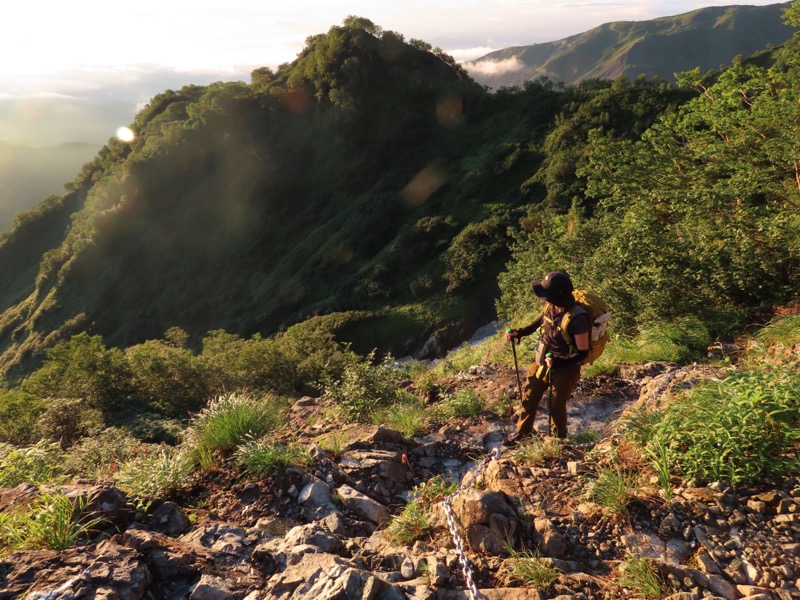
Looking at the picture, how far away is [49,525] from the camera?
290 centimetres

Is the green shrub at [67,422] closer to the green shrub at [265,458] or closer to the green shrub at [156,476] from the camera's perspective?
the green shrub at [156,476]

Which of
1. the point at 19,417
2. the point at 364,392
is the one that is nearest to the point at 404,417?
the point at 364,392

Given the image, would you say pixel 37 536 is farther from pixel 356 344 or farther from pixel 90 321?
pixel 90 321

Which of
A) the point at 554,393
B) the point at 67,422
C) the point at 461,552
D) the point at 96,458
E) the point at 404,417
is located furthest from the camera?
the point at 67,422

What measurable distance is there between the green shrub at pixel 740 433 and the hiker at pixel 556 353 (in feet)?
4.28

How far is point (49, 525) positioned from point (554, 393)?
14.8ft

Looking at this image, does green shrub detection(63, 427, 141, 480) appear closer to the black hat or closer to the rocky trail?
the rocky trail

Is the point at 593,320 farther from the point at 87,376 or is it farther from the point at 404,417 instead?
the point at 87,376

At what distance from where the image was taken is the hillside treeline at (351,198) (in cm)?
1911

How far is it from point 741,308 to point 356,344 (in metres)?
28.5

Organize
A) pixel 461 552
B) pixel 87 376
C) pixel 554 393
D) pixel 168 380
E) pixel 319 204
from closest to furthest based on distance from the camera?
pixel 461 552 → pixel 554 393 → pixel 87 376 → pixel 168 380 → pixel 319 204

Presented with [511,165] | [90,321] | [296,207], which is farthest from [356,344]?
[90,321]

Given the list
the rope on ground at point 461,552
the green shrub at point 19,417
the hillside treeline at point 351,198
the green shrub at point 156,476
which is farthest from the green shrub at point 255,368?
the rope on ground at point 461,552

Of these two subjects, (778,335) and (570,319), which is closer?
(570,319)
